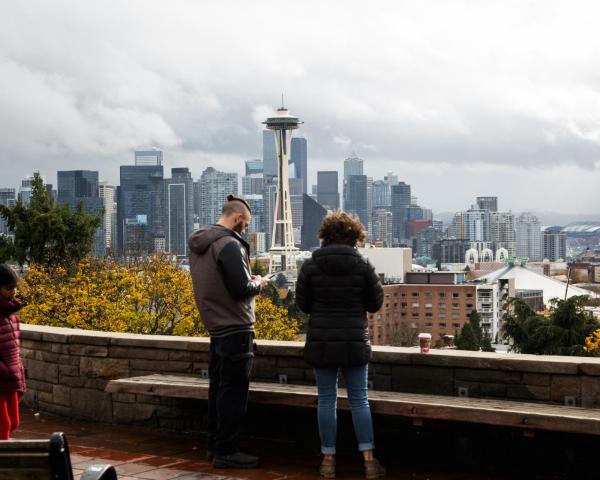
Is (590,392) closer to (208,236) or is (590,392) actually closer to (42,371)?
(208,236)

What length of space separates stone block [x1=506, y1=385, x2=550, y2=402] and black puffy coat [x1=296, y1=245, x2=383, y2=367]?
0.91 m

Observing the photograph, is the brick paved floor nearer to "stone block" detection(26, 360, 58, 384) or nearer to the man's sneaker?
the man's sneaker

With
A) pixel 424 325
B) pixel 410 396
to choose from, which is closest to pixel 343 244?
pixel 410 396

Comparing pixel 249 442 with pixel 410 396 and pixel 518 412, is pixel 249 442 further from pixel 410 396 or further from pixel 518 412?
pixel 518 412

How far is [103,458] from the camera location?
649 cm

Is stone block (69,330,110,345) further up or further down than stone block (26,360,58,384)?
further up

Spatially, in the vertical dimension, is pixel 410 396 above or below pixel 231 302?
below

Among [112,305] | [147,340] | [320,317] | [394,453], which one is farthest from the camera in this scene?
[112,305]

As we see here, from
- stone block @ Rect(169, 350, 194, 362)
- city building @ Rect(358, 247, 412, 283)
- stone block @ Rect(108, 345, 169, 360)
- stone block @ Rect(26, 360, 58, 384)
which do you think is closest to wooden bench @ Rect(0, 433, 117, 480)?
stone block @ Rect(169, 350, 194, 362)

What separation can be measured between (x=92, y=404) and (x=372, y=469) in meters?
2.85

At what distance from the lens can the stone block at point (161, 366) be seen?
7.47 meters

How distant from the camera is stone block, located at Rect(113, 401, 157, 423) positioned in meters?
7.61

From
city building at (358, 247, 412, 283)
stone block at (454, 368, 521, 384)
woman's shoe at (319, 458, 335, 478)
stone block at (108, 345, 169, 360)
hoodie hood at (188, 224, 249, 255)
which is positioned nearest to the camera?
woman's shoe at (319, 458, 335, 478)

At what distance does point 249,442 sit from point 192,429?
0.57 metres
